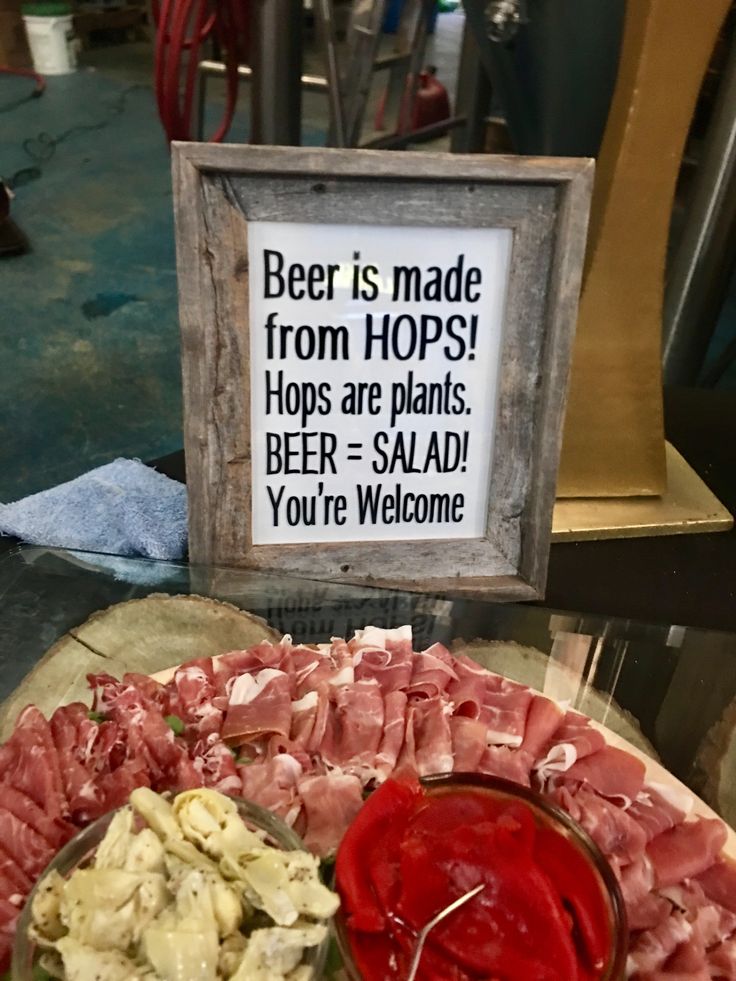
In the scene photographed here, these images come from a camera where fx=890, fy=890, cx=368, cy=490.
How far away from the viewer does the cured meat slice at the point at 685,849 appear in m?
0.57

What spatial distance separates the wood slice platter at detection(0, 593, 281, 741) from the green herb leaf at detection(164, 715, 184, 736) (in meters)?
0.13

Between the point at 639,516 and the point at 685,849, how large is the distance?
0.43 metres

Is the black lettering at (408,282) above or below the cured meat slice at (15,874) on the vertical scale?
above

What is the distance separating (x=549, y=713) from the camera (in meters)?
0.66

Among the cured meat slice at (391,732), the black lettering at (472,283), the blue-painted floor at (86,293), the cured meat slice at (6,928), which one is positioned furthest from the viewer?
the blue-painted floor at (86,293)

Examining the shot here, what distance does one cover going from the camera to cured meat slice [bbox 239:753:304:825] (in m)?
0.57

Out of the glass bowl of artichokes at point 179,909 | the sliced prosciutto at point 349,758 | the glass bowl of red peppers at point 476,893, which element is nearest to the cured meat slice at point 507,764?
the sliced prosciutto at point 349,758

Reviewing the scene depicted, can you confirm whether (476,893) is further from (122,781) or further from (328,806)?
(122,781)

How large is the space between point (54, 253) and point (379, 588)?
A: 91.3 inches

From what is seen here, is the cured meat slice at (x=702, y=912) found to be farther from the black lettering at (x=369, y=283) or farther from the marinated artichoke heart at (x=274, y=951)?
the black lettering at (x=369, y=283)

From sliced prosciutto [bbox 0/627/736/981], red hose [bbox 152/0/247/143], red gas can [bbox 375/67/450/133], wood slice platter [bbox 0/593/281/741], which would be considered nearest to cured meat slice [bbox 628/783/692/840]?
sliced prosciutto [bbox 0/627/736/981]

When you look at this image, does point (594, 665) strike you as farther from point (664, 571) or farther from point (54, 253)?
point (54, 253)

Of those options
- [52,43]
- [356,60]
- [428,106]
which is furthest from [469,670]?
[52,43]

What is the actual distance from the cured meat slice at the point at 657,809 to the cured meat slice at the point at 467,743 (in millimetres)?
109
